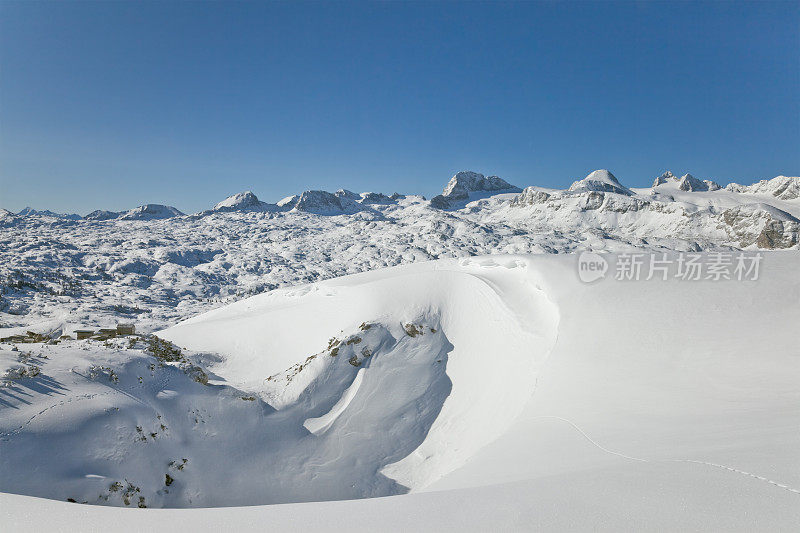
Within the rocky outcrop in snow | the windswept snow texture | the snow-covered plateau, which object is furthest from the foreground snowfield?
the rocky outcrop in snow

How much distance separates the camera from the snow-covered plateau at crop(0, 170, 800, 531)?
184 inches

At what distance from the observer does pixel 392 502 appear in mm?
4984

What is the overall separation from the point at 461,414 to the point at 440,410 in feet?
3.22

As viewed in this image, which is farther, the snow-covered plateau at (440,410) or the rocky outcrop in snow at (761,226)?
the rocky outcrop in snow at (761,226)

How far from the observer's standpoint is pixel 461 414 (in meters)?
15.1

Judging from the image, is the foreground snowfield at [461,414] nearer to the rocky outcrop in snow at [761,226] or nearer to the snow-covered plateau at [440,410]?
the snow-covered plateau at [440,410]

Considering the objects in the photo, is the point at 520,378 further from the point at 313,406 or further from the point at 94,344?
the point at 94,344

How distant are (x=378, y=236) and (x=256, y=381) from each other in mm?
166981

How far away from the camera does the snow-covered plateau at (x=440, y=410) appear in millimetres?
4668

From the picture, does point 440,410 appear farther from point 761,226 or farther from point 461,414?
point 761,226

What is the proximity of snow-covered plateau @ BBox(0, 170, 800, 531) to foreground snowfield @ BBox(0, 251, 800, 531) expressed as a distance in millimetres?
59

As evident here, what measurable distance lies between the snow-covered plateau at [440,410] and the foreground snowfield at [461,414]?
6cm

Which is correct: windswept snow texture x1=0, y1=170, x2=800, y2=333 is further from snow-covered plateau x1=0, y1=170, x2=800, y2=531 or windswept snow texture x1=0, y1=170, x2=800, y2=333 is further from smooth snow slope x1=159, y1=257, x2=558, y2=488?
snow-covered plateau x1=0, y1=170, x2=800, y2=531

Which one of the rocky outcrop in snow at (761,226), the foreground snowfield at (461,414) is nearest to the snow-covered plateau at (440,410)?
the foreground snowfield at (461,414)
